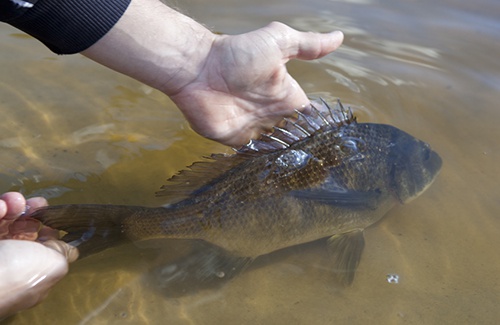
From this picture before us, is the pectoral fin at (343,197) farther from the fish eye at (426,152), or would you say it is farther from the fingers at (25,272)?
the fingers at (25,272)

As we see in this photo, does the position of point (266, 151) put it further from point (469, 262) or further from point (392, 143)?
point (469, 262)

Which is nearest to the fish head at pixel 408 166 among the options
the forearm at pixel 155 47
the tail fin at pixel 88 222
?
the forearm at pixel 155 47

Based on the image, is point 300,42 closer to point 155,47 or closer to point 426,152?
point 155,47

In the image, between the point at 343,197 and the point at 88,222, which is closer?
the point at 88,222

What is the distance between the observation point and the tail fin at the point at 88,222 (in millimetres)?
3090

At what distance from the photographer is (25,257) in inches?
115

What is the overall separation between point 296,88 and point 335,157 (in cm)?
67

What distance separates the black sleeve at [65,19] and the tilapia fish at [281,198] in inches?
37.7

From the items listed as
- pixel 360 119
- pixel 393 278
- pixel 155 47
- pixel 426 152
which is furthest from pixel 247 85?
pixel 393 278

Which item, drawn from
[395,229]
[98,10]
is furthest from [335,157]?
[98,10]

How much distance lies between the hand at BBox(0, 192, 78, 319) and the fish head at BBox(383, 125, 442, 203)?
2.04 meters

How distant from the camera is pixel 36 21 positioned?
3.14m

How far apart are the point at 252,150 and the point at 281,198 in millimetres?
339

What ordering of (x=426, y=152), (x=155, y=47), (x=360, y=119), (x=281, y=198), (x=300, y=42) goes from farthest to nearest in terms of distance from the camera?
(x=360, y=119) → (x=426, y=152) → (x=300, y=42) → (x=155, y=47) → (x=281, y=198)
